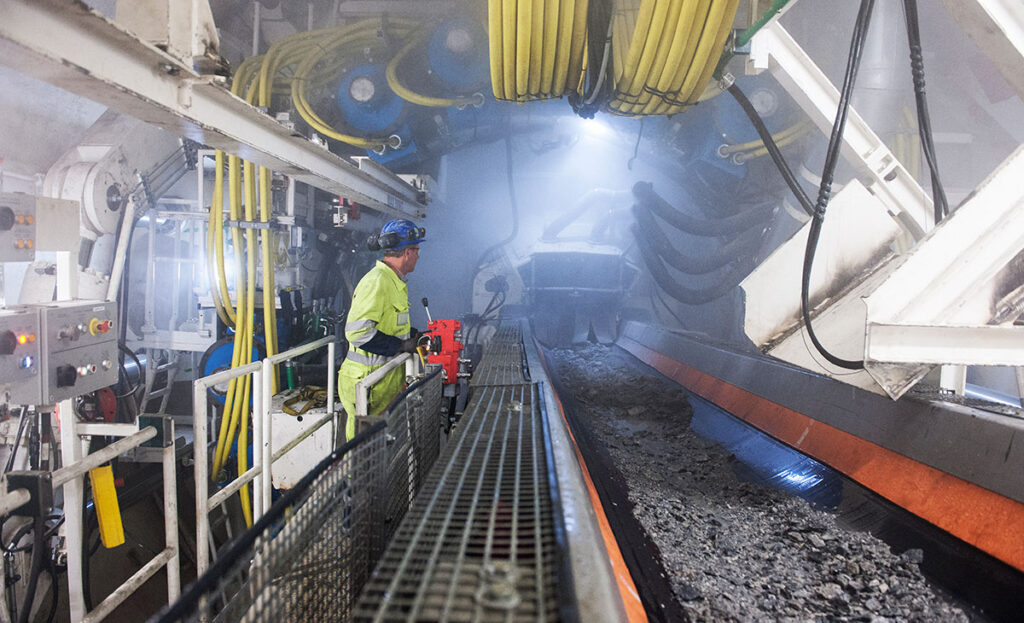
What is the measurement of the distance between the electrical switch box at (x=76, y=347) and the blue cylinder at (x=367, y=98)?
321 cm

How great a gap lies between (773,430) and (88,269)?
5.07m

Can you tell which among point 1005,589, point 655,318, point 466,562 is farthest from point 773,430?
point 655,318

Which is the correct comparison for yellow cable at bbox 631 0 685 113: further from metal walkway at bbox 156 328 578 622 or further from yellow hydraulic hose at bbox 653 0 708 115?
metal walkway at bbox 156 328 578 622

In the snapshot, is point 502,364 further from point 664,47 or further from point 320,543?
point 320,543

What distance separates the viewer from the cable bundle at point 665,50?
2.53m

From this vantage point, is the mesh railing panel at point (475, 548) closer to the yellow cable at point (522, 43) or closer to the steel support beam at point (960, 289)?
the steel support beam at point (960, 289)

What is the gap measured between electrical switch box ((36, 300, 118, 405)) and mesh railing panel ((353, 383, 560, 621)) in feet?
7.27

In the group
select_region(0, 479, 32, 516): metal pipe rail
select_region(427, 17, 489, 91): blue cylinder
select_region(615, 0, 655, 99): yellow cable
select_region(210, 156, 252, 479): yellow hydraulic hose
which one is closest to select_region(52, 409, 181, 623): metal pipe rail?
select_region(0, 479, 32, 516): metal pipe rail

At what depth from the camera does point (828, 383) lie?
8.95 feet

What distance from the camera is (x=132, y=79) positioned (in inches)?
65.1

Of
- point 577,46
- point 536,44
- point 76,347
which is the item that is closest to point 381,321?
point 76,347

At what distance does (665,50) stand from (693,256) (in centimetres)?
443

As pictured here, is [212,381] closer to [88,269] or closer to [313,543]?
[313,543]

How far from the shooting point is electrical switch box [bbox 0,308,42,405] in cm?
230
